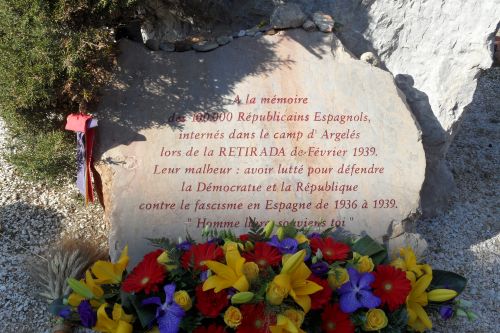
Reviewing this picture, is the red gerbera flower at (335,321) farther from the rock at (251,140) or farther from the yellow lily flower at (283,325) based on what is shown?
the rock at (251,140)

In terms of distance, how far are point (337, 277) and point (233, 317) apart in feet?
1.73

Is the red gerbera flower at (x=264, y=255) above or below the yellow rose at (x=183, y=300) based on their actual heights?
above

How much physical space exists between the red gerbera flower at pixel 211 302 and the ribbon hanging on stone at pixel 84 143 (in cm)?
129

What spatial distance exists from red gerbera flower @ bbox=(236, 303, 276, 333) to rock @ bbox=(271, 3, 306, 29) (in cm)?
196

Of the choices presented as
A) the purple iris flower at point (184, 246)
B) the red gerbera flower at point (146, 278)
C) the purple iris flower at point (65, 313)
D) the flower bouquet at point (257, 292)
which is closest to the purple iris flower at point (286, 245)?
the flower bouquet at point (257, 292)

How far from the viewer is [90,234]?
3.62 meters

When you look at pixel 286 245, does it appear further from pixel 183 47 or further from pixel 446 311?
pixel 183 47

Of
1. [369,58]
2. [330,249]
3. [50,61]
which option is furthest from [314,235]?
[50,61]

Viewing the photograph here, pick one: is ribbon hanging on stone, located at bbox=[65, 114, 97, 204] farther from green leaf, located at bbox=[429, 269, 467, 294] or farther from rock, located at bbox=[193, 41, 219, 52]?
green leaf, located at bbox=[429, 269, 467, 294]

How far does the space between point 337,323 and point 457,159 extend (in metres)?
2.73

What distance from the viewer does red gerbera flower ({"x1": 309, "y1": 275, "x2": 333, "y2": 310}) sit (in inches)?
96.5

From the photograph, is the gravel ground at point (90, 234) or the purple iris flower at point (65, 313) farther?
the gravel ground at point (90, 234)

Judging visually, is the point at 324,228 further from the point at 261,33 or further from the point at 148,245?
the point at 261,33

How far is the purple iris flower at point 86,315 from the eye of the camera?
2516 mm
